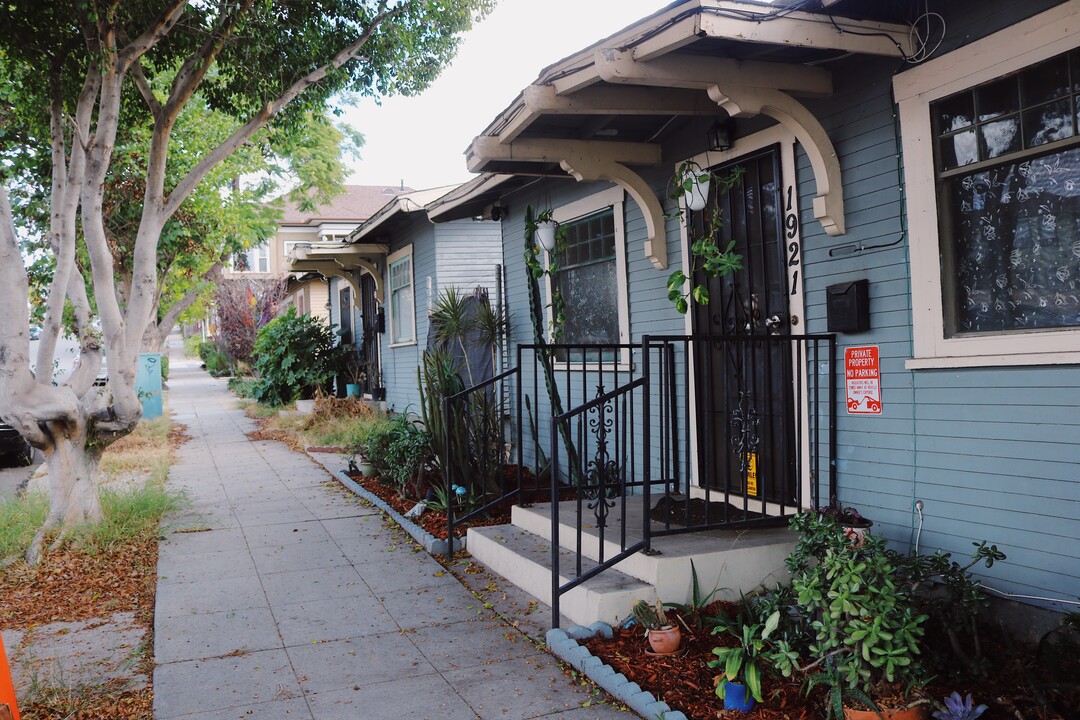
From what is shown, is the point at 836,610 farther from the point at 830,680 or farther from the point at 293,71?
the point at 293,71

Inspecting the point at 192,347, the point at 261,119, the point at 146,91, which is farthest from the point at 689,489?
the point at 192,347

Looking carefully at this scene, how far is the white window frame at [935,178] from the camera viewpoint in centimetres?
334

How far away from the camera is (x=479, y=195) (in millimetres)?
8031

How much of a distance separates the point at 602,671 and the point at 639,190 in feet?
11.3

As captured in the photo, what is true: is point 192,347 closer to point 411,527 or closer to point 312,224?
point 312,224

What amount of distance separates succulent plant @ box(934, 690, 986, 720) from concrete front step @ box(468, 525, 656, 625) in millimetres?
1518

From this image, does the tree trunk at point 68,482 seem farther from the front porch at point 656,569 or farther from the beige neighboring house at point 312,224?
the beige neighboring house at point 312,224

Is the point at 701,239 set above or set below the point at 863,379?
above

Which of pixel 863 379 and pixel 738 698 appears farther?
pixel 863 379

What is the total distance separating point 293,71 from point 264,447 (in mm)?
6310

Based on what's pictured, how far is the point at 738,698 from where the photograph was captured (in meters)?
3.30

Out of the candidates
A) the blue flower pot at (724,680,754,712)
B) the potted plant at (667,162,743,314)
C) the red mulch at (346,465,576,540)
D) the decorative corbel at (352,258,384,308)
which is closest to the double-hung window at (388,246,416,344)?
the decorative corbel at (352,258,384,308)

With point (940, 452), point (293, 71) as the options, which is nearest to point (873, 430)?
point (940, 452)

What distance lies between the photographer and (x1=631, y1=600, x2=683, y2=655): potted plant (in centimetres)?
382
